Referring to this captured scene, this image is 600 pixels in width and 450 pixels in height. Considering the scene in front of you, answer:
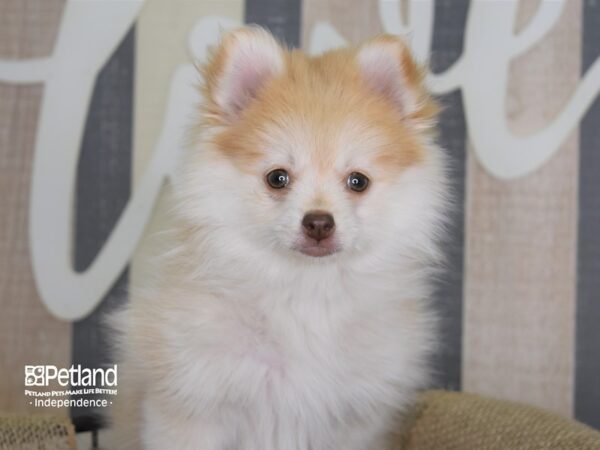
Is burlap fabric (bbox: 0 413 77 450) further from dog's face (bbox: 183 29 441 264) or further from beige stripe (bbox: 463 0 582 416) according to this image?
beige stripe (bbox: 463 0 582 416)

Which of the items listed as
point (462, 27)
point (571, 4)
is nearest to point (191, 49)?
point (462, 27)

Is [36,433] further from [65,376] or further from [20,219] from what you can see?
[20,219]

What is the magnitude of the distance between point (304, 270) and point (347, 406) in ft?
1.01

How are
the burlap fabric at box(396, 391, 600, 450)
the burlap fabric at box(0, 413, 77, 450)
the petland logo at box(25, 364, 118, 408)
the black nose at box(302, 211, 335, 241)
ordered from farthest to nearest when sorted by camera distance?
the petland logo at box(25, 364, 118, 408), the burlap fabric at box(0, 413, 77, 450), the burlap fabric at box(396, 391, 600, 450), the black nose at box(302, 211, 335, 241)

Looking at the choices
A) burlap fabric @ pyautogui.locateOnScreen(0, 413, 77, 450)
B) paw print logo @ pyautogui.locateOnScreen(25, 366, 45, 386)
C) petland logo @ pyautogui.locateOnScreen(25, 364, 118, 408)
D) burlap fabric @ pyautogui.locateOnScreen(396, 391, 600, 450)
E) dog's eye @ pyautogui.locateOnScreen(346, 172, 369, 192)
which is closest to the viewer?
dog's eye @ pyautogui.locateOnScreen(346, 172, 369, 192)

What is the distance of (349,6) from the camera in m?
2.54

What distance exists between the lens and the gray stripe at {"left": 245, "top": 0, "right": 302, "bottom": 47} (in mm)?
2543

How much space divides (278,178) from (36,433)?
2.88 feet

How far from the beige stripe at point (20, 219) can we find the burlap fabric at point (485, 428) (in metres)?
1.12

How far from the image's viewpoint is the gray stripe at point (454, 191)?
2.53 metres

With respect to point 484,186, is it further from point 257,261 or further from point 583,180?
point 257,261

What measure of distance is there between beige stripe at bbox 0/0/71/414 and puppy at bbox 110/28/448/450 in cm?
86

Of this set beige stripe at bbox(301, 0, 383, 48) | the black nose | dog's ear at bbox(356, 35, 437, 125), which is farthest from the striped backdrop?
the black nose

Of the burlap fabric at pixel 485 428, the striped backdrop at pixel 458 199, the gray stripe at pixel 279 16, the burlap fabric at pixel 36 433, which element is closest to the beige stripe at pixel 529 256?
the striped backdrop at pixel 458 199
